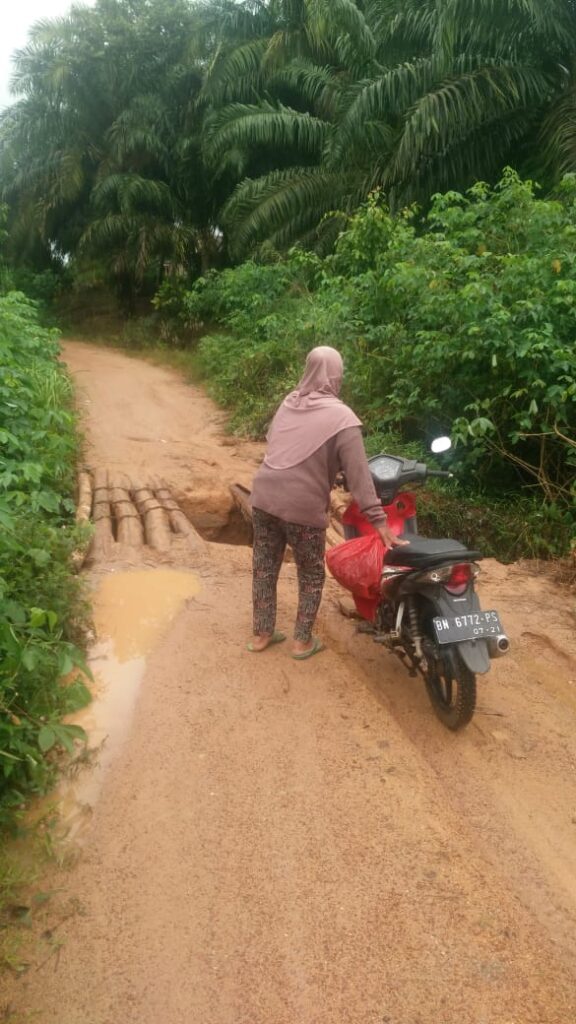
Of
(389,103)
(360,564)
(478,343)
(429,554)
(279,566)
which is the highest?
(389,103)

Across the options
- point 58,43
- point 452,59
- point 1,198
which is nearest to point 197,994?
point 452,59

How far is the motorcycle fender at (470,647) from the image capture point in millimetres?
3076

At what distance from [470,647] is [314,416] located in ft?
4.02

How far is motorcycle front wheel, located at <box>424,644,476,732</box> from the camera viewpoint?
3.15 meters

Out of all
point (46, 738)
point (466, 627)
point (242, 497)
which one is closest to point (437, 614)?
point (466, 627)

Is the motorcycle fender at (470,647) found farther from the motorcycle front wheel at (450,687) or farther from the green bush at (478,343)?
the green bush at (478,343)

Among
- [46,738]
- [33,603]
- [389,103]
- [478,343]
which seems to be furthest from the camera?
[389,103]

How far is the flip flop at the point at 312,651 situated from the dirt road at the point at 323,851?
0.14 feet

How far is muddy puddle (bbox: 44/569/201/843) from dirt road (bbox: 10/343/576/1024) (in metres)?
0.06

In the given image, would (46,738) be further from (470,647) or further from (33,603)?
(470,647)

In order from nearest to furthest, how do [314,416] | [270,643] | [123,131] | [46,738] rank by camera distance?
[46,738] < [314,416] < [270,643] < [123,131]

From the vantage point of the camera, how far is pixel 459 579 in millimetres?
3271

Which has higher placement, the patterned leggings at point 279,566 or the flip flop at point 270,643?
the patterned leggings at point 279,566

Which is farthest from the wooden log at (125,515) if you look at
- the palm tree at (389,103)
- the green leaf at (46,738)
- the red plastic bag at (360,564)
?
the palm tree at (389,103)
